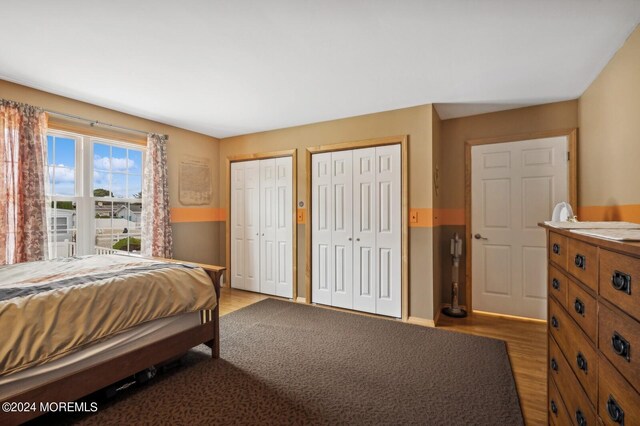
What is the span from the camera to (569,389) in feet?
4.07

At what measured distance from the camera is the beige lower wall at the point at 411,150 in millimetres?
3232

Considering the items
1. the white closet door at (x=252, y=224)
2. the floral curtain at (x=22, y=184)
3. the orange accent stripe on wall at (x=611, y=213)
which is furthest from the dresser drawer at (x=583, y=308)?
the floral curtain at (x=22, y=184)

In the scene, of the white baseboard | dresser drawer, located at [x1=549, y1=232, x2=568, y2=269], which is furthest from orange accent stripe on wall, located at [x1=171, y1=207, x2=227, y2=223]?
dresser drawer, located at [x1=549, y1=232, x2=568, y2=269]

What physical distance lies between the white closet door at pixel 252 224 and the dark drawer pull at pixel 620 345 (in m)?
4.02

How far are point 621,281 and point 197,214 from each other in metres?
4.59

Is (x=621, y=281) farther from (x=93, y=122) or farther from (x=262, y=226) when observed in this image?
(x=93, y=122)

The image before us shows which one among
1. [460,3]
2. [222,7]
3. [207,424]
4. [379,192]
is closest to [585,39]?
[460,3]

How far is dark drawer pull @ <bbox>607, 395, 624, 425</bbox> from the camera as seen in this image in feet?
2.65

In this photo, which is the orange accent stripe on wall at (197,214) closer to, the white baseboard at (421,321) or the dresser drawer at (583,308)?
the white baseboard at (421,321)

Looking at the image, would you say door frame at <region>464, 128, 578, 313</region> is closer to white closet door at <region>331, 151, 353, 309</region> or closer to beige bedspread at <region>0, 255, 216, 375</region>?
→ white closet door at <region>331, 151, 353, 309</region>

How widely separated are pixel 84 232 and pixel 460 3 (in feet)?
13.5

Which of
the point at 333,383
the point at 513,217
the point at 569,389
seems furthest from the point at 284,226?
the point at 569,389

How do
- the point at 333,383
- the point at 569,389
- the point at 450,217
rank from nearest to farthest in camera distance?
the point at 569,389 < the point at 333,383 < the point at 450,217

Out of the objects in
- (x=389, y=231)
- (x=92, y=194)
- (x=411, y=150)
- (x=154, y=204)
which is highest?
(x=411, y=150)
